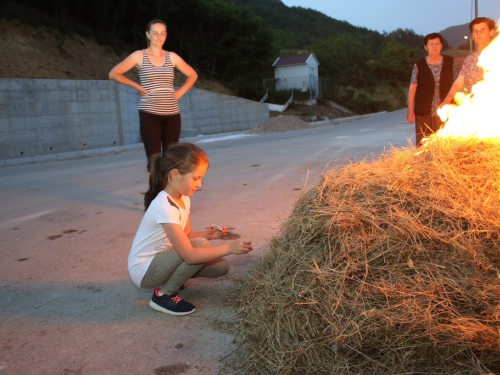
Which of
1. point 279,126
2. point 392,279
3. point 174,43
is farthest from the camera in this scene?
point 174,43

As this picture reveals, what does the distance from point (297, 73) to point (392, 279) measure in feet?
125

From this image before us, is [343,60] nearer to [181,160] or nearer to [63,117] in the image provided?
[63,117]

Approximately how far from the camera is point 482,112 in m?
3.23

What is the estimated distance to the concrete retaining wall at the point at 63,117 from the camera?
13.7m

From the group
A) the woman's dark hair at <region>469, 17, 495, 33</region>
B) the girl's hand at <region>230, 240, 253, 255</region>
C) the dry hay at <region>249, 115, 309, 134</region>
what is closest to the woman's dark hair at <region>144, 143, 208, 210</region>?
the girl's hand at <region>230, 240, 253, 255</region>

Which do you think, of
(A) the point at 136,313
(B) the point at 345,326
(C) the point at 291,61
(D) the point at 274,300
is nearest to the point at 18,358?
(A) the point at 136,313

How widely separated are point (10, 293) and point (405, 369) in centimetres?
280

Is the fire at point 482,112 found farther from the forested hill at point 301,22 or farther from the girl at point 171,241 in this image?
the forested hill at point 301,22

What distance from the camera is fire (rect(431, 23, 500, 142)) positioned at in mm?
3115

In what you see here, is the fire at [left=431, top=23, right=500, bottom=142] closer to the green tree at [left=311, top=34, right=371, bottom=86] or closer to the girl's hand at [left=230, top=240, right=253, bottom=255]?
the girl's hand at [left=230, top=240, right=253, bottom=255]

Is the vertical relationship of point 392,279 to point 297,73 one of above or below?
below

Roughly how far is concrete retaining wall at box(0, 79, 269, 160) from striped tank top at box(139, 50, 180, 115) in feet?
31.1

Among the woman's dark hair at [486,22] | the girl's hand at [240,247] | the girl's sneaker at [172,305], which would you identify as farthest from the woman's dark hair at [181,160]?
the woman's dark hair at [486,22]

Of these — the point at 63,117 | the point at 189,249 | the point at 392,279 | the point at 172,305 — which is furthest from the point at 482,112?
the point at 63,117
